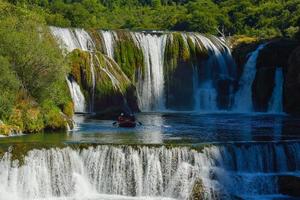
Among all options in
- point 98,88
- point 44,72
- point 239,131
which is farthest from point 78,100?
point 239,131

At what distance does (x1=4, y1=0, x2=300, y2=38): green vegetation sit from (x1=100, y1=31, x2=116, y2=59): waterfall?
21.5 metres

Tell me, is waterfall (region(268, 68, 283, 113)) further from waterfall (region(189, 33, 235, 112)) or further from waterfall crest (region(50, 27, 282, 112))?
waterfall (region(189, 33, 235, 112))

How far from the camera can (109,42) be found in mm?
57406

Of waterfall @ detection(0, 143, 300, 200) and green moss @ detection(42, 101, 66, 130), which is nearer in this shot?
waterfall @ detection(0, 143, 300, 200)

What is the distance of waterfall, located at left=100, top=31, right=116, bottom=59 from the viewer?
57047 millimetres

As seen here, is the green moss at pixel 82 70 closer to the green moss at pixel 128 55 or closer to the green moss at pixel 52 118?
the green moss at pixel 128 55

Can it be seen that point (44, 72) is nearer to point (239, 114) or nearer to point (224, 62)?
point (239, 114)

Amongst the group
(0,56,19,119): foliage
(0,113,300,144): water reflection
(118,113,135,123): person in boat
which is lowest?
(0,113,300,144): water reflection

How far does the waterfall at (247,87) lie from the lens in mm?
57450

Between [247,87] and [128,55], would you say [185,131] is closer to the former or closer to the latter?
[128,55]

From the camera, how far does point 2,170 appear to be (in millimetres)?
29078

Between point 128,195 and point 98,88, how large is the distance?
845 inches

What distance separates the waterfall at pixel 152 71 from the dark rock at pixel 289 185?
27.6 meters

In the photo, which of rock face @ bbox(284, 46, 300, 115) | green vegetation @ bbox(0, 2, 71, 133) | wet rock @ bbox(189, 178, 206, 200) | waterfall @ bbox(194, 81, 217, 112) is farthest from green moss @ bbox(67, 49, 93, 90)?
wet rock @ bbox(189, 178, 206, 200)
